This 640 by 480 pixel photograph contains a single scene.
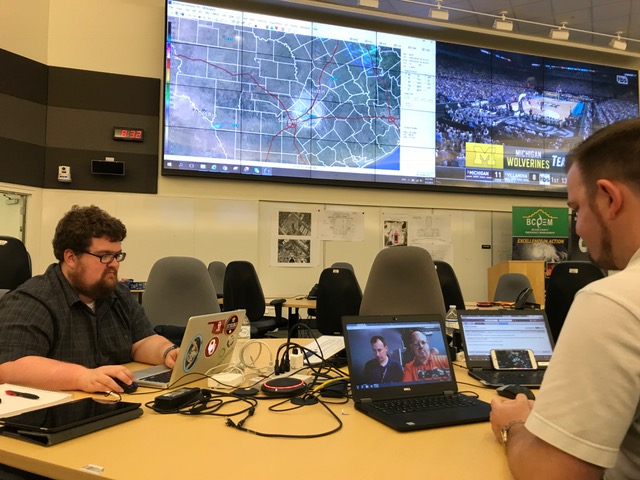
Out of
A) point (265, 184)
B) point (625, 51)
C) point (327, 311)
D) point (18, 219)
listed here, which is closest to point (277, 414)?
point (327, 311)

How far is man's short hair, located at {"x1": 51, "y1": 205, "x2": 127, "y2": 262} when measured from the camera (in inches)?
66.5

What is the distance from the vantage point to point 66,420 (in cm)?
98

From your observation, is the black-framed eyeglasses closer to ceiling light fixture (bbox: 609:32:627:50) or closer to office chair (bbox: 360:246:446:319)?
office chair (bbox: 360:246:446:319)

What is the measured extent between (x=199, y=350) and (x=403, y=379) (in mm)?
630

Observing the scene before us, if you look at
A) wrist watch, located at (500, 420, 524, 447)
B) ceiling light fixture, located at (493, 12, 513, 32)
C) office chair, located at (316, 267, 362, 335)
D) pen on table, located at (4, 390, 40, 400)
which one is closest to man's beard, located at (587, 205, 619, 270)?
wrist watch, located at (500, 420, 524, 447)

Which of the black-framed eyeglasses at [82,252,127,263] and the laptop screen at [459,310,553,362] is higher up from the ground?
the black-framed eyeglasses at [82,252,127,263]

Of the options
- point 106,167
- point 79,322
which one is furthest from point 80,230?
point 106,167

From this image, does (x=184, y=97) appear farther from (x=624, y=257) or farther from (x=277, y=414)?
(x=624, y=257)

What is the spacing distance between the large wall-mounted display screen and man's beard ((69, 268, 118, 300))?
3.89 m

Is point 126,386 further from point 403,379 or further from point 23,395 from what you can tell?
point 403,379

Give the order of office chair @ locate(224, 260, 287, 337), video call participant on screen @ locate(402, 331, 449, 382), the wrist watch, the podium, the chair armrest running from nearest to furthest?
1. the wrist watch
2. video call participant on screen @ locate(402, 331, 449, 382)
3. the chair armrest
4. office chair @ locate(224, 260, 287, 337)
5. the podium

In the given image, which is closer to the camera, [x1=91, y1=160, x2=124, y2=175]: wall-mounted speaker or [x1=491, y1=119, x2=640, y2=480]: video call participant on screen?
[x1=491, y1=119, x2=640, y2=480]: video call participant on screen

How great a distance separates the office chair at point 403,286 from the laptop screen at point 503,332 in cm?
68

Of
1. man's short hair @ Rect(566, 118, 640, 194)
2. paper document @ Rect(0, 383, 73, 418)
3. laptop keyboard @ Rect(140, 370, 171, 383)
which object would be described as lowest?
laptop keyboard @ Rect(140, 370, 171, 383)
